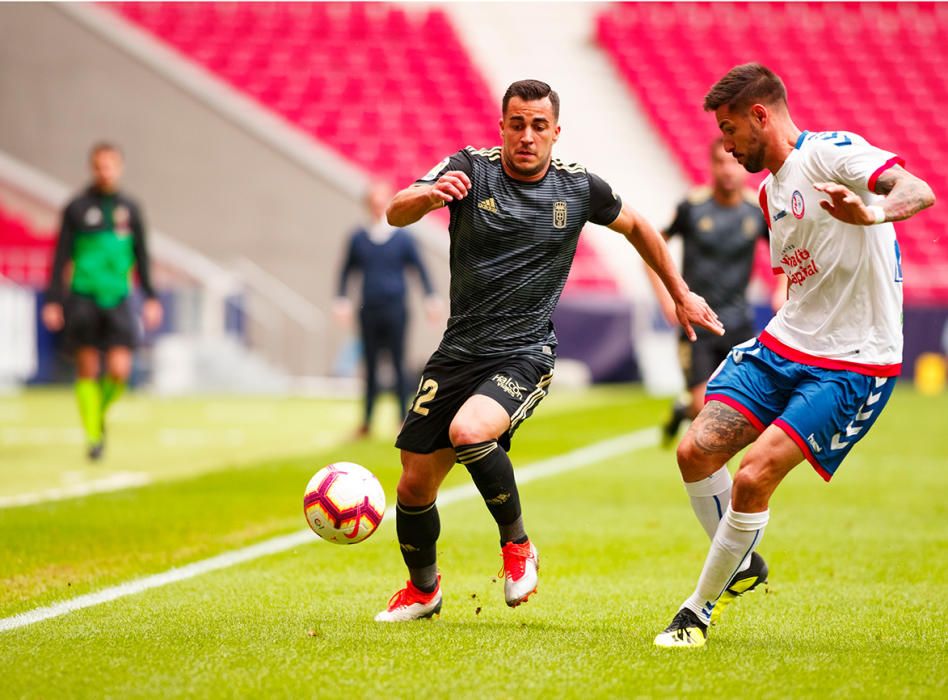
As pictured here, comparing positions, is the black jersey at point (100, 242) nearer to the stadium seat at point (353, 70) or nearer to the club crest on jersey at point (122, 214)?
the club crest on jersey at point (122, 214)

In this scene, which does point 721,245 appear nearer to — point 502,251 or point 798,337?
point 502,251

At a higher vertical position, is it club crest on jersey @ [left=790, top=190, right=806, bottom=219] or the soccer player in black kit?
club crest on jersey @ [left=790, top=190, right=806, bottom=219]

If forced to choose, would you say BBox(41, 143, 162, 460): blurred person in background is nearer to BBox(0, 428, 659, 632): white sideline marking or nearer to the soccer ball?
BBox(0, 428, 659, 632): white sideline marking

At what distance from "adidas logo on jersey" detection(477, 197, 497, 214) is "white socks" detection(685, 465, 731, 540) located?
133 centimetres

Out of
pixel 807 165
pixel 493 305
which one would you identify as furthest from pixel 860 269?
pixel 493 305

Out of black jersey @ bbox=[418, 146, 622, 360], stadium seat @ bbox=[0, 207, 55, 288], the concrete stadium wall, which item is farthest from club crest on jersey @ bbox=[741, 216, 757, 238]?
stadium seat @ bbox=[0, 207, 55, 288]

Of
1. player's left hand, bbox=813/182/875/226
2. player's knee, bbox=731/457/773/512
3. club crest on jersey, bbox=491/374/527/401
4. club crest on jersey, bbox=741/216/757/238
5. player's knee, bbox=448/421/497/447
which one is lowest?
player's knee, bbox=731/457/773/512

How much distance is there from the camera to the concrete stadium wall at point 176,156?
2325 centimetres

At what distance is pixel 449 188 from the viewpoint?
538cm

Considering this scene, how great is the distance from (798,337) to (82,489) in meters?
6.42

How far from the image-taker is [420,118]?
85.2ft

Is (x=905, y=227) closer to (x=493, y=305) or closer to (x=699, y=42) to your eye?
(x=699, y=42)

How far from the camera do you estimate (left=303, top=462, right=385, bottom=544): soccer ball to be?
231 inches

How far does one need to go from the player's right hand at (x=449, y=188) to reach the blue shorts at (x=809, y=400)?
1.23m
